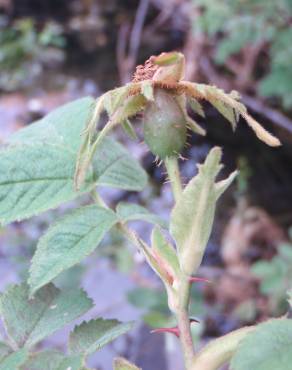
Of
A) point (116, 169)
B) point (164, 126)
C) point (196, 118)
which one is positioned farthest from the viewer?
point (196, 118)

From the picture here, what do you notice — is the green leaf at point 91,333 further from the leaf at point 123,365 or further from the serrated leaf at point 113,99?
the serrated leaf at point 113,99

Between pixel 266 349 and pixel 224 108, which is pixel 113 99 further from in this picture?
pixel 266 349

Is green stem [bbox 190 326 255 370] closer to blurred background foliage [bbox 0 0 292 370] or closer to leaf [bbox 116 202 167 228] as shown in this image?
leaf [bbox 116 202 167 228]

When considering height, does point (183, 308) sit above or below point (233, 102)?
below

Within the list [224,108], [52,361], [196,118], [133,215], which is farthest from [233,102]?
[196,118]

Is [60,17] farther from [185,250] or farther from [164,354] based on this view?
[185,250]

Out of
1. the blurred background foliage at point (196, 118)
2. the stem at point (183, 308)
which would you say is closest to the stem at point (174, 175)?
the stem at point (183, 308)

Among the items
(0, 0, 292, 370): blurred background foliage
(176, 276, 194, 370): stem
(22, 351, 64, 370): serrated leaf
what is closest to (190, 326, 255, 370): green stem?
(176, 276, 194, 370): stem
